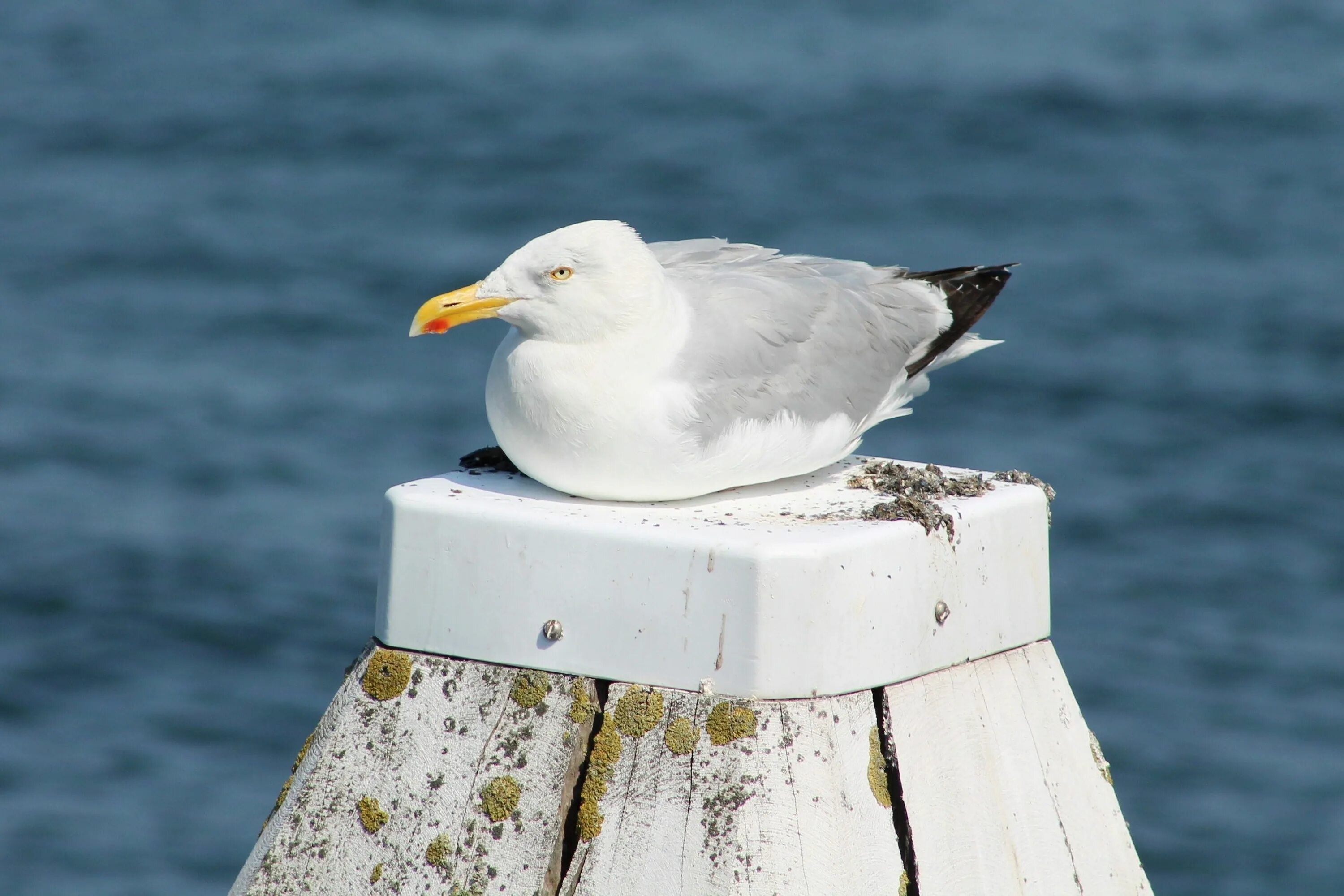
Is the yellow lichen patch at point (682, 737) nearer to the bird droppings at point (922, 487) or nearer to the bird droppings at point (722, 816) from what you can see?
the bird droppings at point (722, 816)

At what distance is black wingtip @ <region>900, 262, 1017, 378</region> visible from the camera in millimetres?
4727

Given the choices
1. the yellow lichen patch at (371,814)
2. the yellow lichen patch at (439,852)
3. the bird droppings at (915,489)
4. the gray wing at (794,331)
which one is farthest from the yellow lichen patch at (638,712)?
the gray wing at (794,331)

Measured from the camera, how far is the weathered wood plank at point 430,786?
3.30 metres

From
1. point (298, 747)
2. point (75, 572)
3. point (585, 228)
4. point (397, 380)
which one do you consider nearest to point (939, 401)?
point (397, 380)

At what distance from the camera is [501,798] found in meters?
3.31

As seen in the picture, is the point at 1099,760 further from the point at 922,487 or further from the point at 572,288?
the point at 572,288

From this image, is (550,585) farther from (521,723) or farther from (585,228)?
(585,228)

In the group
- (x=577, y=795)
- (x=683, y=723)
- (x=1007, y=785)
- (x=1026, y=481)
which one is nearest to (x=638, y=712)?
(x=683, y=723)

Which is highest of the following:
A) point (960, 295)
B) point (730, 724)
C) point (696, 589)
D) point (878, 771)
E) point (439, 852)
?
point (960, 295)

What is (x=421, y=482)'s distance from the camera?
144 inches

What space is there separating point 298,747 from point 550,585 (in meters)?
6.41

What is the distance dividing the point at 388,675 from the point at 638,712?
21.7 inches

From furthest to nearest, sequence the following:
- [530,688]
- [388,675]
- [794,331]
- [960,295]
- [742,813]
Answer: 1. [960,295]
2. [794,331]
3. [388,675]
4. [530,688]
5. [742,813]

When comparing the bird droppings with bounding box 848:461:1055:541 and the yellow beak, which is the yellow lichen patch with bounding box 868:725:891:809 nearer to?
the bird droppings with bounding box 848:461:1055:541
